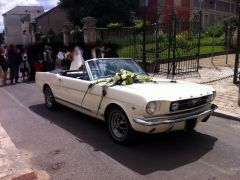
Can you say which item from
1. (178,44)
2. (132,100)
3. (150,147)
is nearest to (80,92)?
(132,100)

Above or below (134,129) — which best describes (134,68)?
above

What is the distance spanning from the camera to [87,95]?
6.36 m

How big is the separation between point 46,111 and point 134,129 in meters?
3.77

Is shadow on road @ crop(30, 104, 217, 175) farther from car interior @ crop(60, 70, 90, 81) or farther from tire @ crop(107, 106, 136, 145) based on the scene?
car interior @ crop(60, 70, 90, 81)

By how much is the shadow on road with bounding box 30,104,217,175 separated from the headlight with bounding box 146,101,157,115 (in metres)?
0.68

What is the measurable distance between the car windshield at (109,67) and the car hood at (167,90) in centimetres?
96

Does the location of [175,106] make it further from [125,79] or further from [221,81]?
[221,81]

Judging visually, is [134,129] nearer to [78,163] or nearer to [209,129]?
[78,163]

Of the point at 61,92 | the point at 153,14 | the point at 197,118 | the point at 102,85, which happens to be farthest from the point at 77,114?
the point at 153,14

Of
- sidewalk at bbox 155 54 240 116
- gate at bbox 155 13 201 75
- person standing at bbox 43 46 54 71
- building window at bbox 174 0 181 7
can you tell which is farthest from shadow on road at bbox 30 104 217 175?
building window at bbox 174 0 181 7

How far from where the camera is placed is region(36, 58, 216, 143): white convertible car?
501 cm

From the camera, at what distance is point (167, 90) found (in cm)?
541

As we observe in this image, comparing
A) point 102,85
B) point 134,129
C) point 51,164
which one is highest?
point 102,85

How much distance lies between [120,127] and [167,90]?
987 mm
